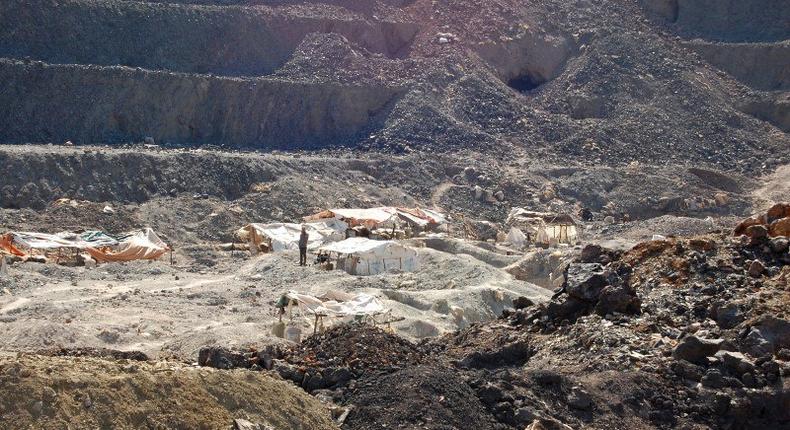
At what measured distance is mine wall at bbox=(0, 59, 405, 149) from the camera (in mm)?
48500

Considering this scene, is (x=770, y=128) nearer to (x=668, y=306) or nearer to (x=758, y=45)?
(x=758, y=45)

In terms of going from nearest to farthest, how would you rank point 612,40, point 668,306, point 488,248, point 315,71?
point 668,306, point 488,248, point 315,71, point 612,40

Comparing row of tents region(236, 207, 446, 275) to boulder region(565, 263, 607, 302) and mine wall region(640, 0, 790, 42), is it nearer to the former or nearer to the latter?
boulder region(565, 263, 607, 302)

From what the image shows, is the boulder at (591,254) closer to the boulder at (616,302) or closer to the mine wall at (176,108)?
the boulder at (616,302)

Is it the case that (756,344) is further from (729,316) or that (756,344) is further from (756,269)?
(756,269)

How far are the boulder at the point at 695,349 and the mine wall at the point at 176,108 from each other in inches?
1327

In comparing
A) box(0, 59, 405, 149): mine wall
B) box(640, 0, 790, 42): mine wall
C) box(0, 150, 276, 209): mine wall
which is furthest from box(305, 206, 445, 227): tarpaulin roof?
box(640, 0, 790, 42): mine wall

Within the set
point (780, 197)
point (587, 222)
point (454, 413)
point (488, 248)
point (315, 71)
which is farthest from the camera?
point (315, 71)

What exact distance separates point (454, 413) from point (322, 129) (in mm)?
39410

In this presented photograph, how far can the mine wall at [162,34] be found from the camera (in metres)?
52.3


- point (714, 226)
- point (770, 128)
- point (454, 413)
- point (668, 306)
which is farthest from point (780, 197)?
point (454, 413)

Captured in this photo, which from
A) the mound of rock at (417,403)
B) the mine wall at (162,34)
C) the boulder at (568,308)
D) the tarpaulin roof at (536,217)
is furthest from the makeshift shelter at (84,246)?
the mound of rock at (417,403)

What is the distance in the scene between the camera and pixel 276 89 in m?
54.2

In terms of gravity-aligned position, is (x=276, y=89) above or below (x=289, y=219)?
above
